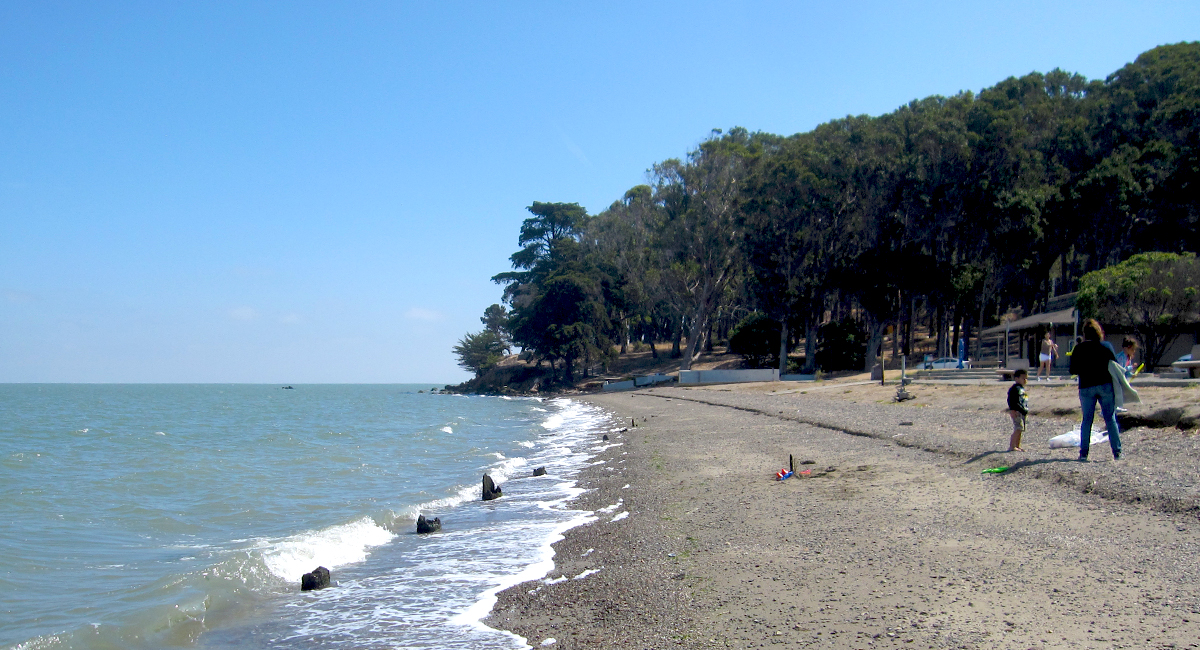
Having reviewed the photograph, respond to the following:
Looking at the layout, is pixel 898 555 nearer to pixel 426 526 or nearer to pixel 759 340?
pixel 426 526

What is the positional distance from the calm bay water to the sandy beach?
1025 millimetres

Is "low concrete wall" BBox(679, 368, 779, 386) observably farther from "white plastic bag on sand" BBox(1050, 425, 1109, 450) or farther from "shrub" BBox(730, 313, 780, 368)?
"white plastic bag on sand" BBox(1050, 425, 1109, 450)

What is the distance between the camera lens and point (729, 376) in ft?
160

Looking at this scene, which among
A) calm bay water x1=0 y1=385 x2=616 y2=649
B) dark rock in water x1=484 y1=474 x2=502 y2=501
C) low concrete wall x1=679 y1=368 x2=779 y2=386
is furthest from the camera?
low concrete wall x1=679 y1=368 x2=779 y2=386

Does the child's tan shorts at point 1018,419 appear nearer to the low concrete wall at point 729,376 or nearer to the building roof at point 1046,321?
the building roof at point 1046,321

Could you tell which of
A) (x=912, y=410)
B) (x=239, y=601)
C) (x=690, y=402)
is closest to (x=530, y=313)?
(x=690, y=402)

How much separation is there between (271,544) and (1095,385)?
1072 cm

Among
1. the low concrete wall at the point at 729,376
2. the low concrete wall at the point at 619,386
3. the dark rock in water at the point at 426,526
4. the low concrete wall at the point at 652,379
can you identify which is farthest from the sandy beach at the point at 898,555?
the low concrete wall at the point at 619,386

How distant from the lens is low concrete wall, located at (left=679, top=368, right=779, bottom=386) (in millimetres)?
47562

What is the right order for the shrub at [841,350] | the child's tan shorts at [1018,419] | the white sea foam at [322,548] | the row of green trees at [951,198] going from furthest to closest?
the shrub at [841,350], the row of green trees at [951,198], the child's tan shorts at [1018,419], the white sea foam at [322,548]

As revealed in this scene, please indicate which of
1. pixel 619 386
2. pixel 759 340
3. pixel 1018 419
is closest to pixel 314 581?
pixel 1018 419

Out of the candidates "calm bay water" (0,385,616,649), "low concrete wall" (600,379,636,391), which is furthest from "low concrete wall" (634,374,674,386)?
"calm bay water" (0,385,616,649)

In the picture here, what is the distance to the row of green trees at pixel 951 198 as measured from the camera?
3978 cm

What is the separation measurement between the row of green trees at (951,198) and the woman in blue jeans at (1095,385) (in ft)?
109
